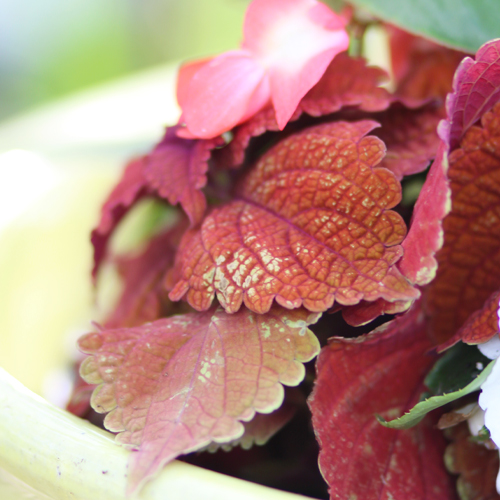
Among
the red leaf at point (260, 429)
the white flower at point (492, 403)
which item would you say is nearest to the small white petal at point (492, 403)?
the white flower at point (492, 403)

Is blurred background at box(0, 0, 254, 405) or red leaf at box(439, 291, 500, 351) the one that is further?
blurred background at box(0, 0, 254, 405)

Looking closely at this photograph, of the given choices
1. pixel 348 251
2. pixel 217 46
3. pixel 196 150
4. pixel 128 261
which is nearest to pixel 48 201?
pixel 128 261

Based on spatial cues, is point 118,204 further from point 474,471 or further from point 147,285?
point 474,471

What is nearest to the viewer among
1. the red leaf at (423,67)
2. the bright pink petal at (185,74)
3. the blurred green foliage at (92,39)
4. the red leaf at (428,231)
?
the red leaf at (428,231)

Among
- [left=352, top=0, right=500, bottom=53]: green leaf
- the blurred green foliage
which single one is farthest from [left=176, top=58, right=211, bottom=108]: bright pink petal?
the blurred green foliage

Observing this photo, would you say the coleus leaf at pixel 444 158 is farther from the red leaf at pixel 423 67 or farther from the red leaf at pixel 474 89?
the red leaf at pixel 423 67

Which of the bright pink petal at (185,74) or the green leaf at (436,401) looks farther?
the bright pink petal at (185,74)

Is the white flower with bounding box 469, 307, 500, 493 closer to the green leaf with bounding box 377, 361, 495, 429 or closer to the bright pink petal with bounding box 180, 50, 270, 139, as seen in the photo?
the green leaf with bounding box 377, 361, 495, 429
